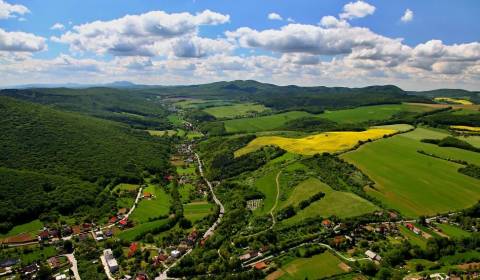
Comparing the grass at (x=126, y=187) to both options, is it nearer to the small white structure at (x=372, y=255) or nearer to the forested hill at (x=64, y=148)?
the forested hill at (x=64, y=148)

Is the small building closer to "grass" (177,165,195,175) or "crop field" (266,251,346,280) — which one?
"crop field" (266,251,346,280)

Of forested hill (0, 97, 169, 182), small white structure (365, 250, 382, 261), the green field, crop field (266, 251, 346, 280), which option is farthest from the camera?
forested hill (0, 97, 169, 182)

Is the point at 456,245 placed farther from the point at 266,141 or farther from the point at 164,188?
the point at 266,141

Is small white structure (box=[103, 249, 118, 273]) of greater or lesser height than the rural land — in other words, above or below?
below

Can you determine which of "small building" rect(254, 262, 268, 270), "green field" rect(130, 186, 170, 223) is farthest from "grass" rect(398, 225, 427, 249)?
"green field" rect(130, 186, 170, 223)

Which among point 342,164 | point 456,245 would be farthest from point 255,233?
point 342,164
